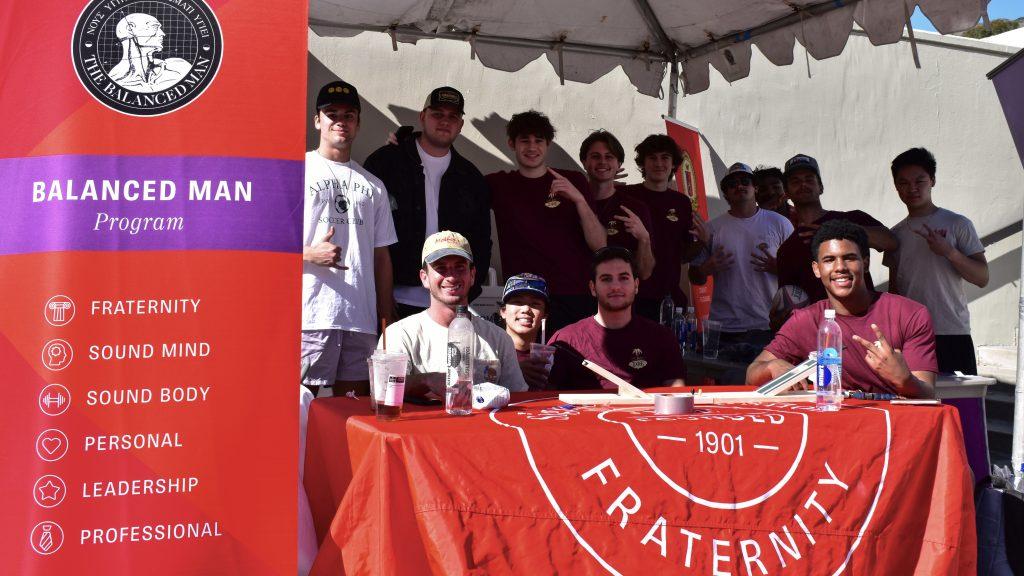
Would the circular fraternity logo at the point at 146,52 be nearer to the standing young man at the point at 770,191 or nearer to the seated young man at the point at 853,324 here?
the seated young man at the point at 853,324

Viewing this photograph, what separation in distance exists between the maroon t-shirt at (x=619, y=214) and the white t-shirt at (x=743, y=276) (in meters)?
0.73

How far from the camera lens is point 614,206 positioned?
515 centimetres

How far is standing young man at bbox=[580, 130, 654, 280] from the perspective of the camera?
4980 mm

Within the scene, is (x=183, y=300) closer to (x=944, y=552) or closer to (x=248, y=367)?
(x=248, y=367)

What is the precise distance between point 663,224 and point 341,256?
7.36ft

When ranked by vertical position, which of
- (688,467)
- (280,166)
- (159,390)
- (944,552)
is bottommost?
(944,552)

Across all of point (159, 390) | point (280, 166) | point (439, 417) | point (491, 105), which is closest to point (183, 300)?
point (159, 390)

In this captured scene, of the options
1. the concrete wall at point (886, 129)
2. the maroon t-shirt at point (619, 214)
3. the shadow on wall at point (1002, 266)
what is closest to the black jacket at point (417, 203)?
the maroon t-shirt at point (619, 214)

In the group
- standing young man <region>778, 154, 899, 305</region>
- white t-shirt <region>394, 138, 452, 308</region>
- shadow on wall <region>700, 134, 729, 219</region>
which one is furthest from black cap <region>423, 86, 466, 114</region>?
shadow on wall <region>700, 134, 729, 219</region>

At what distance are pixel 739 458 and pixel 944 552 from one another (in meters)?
0.63

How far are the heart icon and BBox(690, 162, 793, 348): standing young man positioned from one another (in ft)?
13.6

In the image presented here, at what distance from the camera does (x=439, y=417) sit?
2.59 m

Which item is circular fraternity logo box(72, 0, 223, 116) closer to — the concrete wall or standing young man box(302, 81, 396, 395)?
standing young man box(302, 81, 396, 395)

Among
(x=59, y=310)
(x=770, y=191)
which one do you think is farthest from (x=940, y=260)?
(x=59, y=310)
